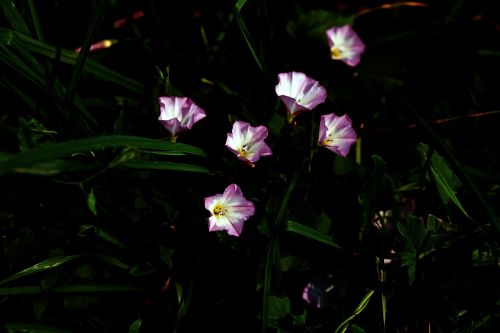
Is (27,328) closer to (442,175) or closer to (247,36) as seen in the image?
(247,36)

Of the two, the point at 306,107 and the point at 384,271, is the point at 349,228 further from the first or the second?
the point at 306,107

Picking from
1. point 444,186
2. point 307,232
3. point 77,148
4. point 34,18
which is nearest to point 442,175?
point 444,186

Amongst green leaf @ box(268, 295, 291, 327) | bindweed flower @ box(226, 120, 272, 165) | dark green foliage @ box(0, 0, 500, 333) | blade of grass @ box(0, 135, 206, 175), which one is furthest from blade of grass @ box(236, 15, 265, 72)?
green leaf @ box(268, 295, 291, 327)

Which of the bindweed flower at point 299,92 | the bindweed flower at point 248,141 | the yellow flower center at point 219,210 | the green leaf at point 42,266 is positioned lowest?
the green leaf at point 42,266

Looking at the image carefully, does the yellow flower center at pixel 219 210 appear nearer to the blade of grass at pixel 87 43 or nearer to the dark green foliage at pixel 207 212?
the dark green foliage at pixel 207 212

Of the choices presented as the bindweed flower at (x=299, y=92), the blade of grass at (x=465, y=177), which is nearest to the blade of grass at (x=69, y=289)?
the bindweed flower at (x=299, y=92)

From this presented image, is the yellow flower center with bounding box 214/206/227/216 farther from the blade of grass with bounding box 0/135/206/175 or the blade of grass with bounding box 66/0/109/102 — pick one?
the blade of grass with bounding box 66/0/109/102
